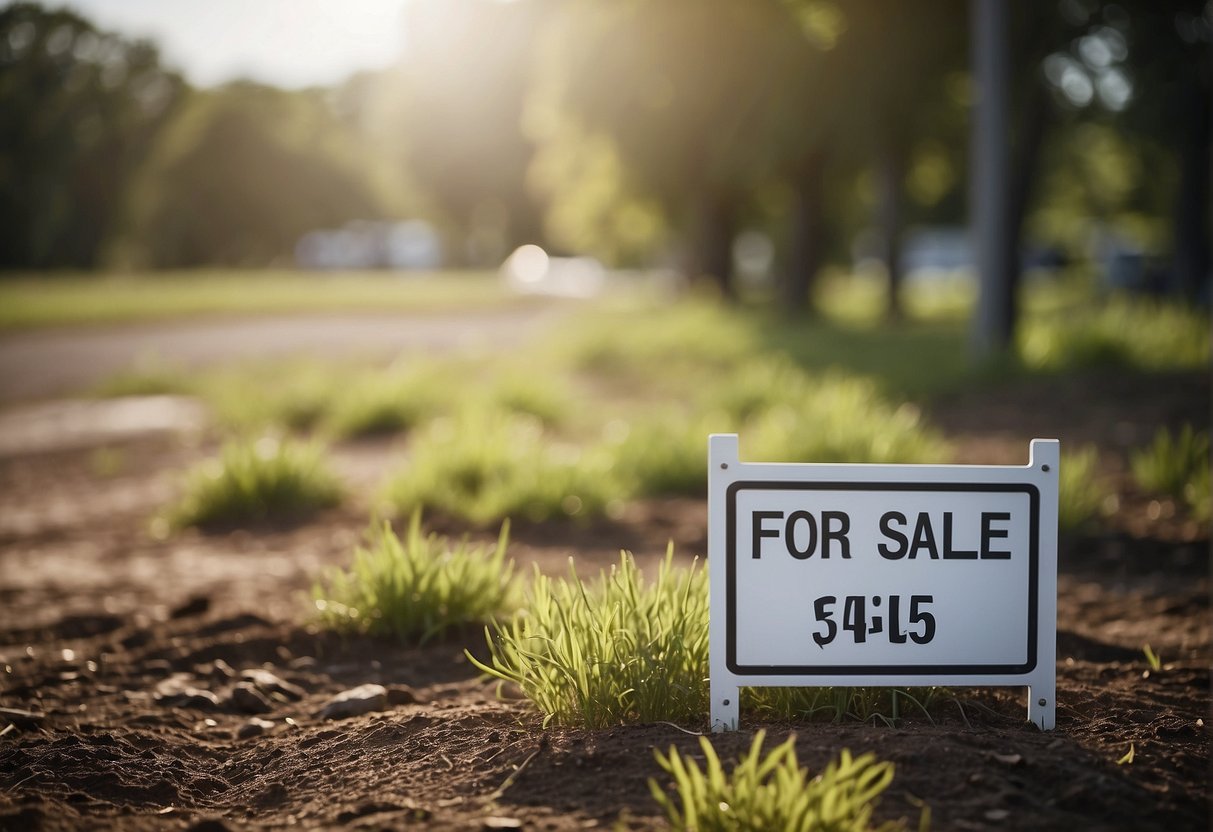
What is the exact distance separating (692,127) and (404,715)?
17.9m

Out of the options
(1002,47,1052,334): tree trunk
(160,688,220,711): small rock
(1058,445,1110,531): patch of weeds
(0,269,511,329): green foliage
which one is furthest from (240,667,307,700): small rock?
(0,269,511,329): green foliage

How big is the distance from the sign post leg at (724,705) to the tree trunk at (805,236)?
55.4 feet

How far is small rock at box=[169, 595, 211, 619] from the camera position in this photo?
4.34 metres

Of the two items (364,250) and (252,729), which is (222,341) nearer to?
(252,729)

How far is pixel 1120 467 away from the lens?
6.68 m

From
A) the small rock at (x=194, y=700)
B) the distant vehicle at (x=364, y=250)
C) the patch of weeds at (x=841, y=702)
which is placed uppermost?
the distant vehicle at (x=364, y=250)

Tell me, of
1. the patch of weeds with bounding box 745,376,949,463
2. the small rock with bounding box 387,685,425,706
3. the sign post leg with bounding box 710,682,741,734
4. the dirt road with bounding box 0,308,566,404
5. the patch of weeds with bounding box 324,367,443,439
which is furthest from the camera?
the dirt road with bounding box 0,308,566,404

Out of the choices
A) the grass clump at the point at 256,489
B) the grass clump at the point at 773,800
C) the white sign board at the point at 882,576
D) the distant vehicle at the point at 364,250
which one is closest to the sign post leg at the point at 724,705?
the white sign board at the point at 882,576

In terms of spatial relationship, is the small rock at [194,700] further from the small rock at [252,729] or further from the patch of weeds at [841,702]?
the patch of weeds at [841,702]

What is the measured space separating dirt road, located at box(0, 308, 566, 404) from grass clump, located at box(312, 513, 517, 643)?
31.6ft

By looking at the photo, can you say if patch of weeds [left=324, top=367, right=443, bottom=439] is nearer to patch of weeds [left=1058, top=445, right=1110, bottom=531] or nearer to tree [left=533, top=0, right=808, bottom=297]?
patch of weeds [left=1058, top=445, right=1110, bottom=531]

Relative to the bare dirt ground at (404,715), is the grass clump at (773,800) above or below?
above

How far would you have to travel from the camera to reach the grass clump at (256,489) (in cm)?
593

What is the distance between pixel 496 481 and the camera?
5.74 metres
